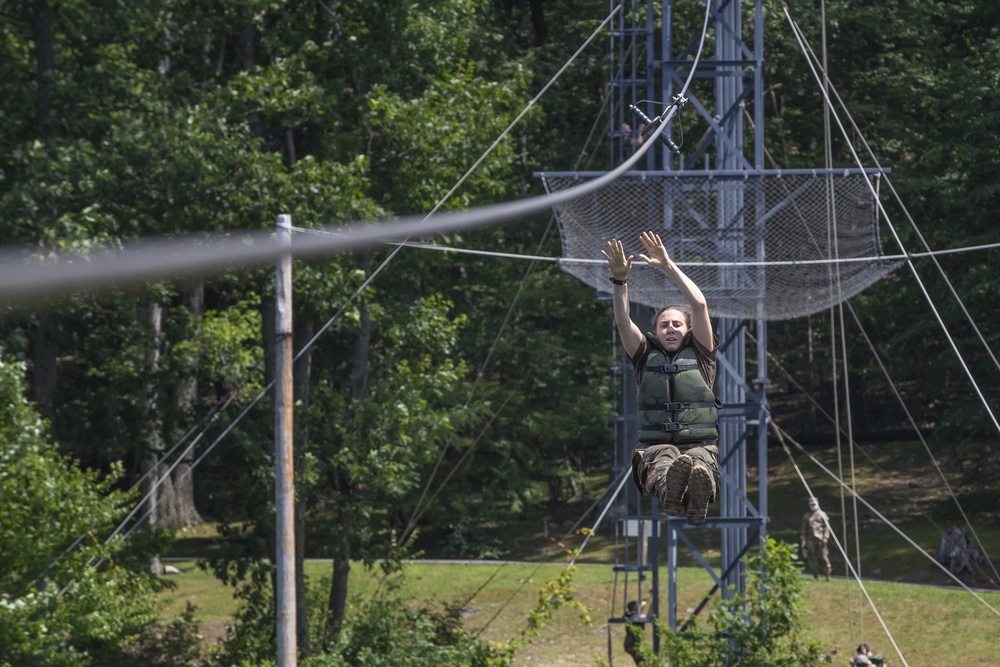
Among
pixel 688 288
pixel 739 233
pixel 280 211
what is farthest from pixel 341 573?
pixel 688 288

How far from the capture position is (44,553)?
45.0 ft

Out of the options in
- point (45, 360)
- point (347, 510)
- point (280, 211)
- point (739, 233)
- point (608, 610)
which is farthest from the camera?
point (608, 610)

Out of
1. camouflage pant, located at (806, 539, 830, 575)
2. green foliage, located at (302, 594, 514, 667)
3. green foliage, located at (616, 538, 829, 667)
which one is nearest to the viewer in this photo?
green foliage, located at (616, 538, 829, 667)

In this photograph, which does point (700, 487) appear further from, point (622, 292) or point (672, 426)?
point (622, 292)

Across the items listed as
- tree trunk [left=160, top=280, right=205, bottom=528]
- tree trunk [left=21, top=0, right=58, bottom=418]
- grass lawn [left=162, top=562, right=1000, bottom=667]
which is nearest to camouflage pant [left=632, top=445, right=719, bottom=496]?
tree trunk [left=160, top=280, right=205, bottom=528]

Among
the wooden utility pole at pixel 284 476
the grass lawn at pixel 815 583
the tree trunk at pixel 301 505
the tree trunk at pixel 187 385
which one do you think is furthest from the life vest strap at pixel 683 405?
the tree trunk at pixel 301 505

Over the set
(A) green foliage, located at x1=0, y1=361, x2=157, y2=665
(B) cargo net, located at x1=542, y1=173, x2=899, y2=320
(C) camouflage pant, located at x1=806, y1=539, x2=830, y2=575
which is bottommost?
(C) camouflage pant, located at x1=806, y1=539, x2=830, y2=575

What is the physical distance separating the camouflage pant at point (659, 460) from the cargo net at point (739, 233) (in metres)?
6.39

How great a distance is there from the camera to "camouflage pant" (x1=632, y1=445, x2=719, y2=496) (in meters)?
6.42

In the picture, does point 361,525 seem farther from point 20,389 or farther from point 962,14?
point 962,14

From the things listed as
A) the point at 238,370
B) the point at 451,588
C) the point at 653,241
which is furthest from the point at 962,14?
the point at 653,241

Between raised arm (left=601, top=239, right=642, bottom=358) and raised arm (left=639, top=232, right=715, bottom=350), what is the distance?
0.12m

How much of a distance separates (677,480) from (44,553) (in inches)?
362

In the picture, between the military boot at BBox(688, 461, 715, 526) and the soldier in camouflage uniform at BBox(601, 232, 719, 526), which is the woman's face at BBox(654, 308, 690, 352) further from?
the military boot at BBox(688, 461, 715, 526)
